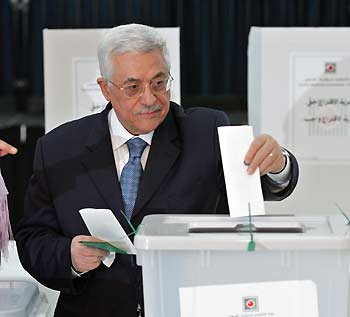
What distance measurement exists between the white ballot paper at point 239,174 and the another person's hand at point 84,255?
0.88 ft

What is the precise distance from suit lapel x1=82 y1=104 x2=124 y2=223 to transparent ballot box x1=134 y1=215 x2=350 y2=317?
0.36 metres

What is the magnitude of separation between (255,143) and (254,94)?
3.58ft

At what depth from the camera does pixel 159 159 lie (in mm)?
1513

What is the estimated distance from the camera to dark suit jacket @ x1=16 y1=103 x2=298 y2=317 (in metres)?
1.47

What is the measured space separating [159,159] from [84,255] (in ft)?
0.93

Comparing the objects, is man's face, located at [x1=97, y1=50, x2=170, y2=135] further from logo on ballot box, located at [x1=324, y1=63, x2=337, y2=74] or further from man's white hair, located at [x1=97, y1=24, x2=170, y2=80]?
logo on ballot box, located at [x1=324, y1=63, x2=337, y2=74]

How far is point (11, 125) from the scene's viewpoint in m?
3.50

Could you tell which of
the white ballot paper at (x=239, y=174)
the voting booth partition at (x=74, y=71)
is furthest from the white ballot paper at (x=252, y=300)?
the voting booth partition at (x=74, y=71)

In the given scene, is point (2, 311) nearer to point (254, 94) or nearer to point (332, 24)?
point (254, 94)

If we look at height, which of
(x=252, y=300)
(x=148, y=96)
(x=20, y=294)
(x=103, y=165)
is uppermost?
(x=148, y=96)

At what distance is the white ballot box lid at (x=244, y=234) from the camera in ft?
3.51

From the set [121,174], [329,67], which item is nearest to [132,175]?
[121,174]

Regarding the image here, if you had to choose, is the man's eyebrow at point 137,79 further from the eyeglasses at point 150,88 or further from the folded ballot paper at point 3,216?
the folded ballot paper at point 3,216

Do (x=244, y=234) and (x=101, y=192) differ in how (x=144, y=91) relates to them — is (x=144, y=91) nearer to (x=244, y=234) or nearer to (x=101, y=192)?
(x=101, y=192)
